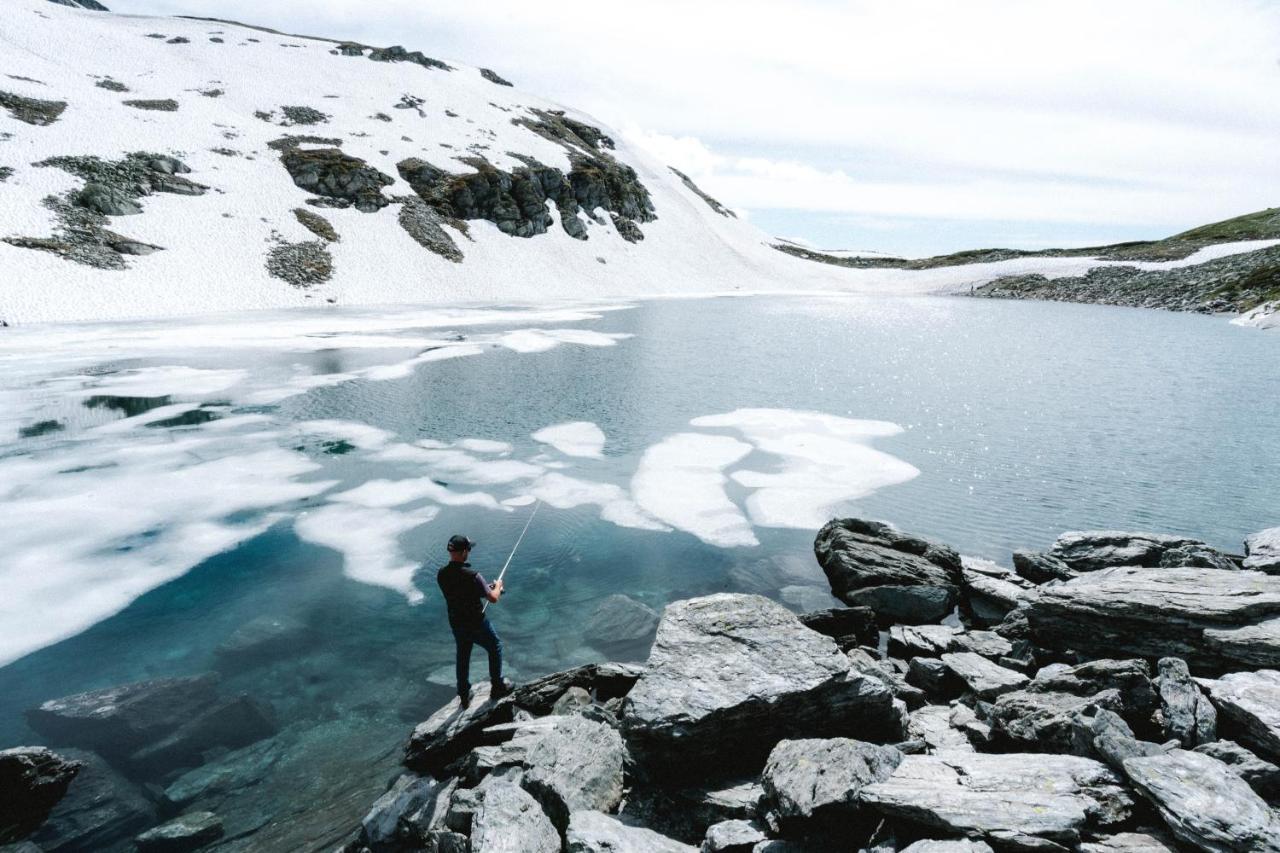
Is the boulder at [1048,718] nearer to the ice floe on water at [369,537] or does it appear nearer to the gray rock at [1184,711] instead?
the gray rock at [1184,711]

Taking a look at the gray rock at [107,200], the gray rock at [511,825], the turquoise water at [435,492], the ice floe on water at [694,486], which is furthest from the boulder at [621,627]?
the gray rock at [107,200]

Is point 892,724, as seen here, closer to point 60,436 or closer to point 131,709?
point 131,709

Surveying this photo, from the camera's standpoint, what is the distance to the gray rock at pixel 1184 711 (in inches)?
257

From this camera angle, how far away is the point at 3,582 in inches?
483

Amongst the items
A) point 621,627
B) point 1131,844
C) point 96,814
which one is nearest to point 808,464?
point 621,627

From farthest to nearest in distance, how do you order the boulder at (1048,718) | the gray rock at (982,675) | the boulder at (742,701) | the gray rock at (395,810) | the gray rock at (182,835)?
1. the gray rock at (982,675)
2. the gray rock at (182,835)
3. the gray rock at (395,810)
4. the boulder at (742,701)
5. the boulder at (1048,718)

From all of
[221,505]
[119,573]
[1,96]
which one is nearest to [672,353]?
[221,505]

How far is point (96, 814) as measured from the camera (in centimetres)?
766

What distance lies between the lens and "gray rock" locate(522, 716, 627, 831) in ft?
22.1

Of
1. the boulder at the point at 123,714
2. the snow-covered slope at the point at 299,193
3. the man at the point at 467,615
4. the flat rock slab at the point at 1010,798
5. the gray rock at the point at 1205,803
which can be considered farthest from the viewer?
the snow-covered slope at the point at 299,193

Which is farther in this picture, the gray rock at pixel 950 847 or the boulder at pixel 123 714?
the boulder at pixel 123 714

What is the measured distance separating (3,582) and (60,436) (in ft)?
36.3

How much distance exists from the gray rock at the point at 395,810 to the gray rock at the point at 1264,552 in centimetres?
1456

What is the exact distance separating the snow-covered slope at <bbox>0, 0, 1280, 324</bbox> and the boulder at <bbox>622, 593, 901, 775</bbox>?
186 feet
